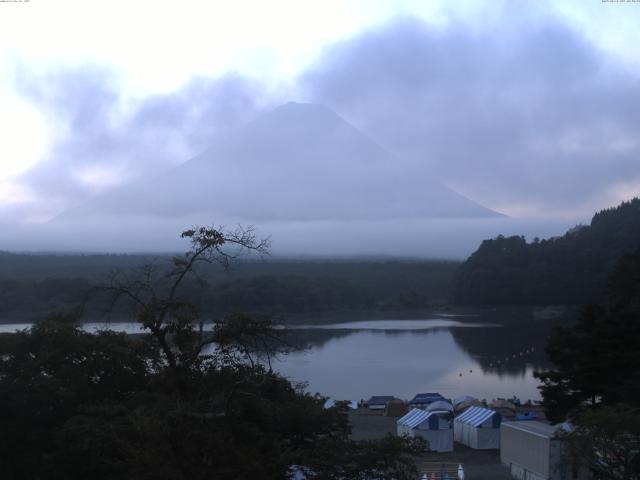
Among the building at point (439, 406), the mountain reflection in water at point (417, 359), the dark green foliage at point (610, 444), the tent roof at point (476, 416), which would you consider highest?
the dark green foliage at point (610, 444)

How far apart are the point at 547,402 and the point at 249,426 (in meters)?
5.79

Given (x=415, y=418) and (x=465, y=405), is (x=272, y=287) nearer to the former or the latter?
(x=465, y=405)

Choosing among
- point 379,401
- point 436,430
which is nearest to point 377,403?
point 379,401

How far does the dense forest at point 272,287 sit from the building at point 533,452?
8.26m

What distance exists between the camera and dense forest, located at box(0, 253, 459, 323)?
25.7m

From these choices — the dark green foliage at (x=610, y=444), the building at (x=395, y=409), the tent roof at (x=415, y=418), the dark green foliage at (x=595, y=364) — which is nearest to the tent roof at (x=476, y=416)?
the tent roof at (x=415, y=418)

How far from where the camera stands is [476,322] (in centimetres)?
2855

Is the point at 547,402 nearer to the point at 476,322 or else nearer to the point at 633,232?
the point at 476,322

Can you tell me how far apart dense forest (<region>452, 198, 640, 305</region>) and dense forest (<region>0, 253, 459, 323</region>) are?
257 centimetres

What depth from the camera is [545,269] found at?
34688 millimetres

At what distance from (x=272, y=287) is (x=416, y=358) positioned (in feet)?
40.4

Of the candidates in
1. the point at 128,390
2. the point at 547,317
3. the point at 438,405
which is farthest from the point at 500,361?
the point at 128,390

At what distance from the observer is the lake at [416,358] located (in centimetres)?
1443

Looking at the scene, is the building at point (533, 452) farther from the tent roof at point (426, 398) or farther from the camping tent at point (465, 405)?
the tent roof at point (426, 398)
